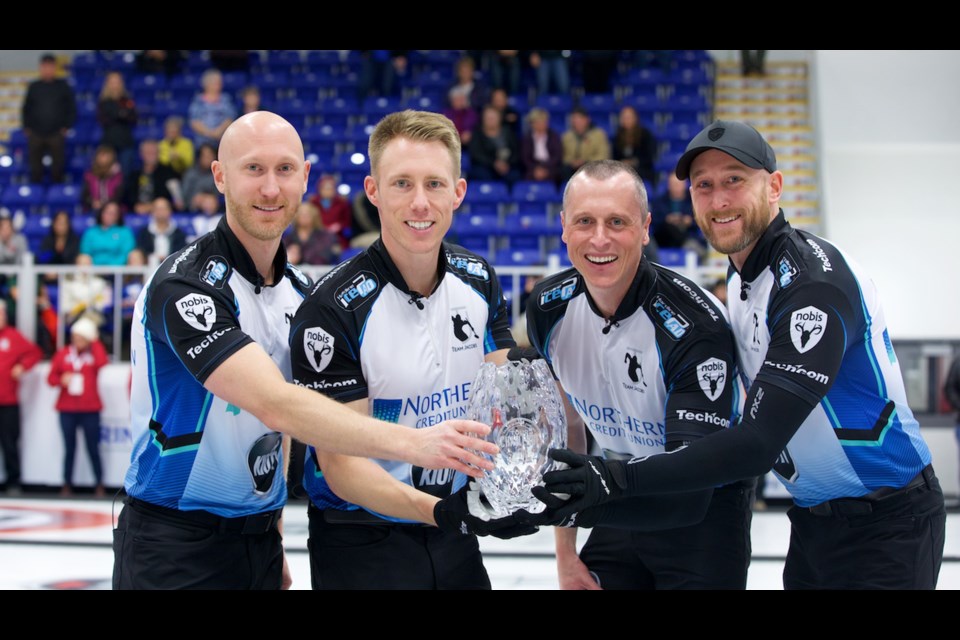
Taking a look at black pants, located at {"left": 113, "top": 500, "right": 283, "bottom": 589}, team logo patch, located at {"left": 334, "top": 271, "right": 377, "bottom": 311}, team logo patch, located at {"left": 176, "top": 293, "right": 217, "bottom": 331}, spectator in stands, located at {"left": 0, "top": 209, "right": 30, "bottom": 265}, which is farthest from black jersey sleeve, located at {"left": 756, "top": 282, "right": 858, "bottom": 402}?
spectator in stands, located at {"left": 0, "top": 209, "right": 30, "bottom": 265}

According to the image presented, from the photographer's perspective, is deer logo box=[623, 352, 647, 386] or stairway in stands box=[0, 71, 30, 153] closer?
deer logo box=[623, 352, 647, 386]

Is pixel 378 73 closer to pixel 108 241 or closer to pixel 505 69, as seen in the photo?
pixel 505 69

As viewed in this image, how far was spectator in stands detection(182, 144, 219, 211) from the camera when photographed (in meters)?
13.5

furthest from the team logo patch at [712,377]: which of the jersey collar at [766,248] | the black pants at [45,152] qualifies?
the black pants at [45,152]

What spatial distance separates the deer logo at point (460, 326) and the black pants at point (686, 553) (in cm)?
86

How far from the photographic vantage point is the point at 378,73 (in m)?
16.6

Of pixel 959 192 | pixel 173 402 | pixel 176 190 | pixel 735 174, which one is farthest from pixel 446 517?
pixel 959 192

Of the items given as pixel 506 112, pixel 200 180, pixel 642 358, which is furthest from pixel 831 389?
pixel 200 180

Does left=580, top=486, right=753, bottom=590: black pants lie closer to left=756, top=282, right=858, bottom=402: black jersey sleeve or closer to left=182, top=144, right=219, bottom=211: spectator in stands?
left=756, top=282, right=858, bottom=402: black jersey sleeve

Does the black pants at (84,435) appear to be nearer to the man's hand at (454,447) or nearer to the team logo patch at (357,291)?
the team logo patch at (357,291)

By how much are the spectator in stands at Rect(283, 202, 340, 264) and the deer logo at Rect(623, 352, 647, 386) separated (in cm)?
833

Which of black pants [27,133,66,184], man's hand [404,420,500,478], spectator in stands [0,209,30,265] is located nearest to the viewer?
man's hand [404,420,500,478]

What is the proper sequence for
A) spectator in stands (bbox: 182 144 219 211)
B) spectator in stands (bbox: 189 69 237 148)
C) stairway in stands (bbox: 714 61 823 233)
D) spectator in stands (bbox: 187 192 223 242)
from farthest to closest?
stairway in stands (bbox: 714 61 823 233), spectator in stands (bbox: 189 69 237 148), spectator in stands (bbox: 182 144 219 211), spectator in stands (bbox: 187 192 223 242)

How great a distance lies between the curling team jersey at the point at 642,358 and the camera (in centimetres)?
311
